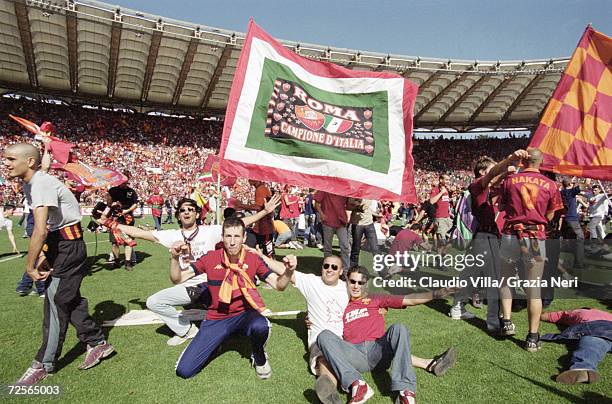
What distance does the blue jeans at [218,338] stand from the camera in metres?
3.26

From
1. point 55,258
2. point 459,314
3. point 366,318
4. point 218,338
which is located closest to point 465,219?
point 459,314

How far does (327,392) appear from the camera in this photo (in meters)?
2.67

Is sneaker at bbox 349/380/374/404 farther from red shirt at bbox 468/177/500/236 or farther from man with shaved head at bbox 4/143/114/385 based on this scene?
red shirt at bbox 468/177/500/236

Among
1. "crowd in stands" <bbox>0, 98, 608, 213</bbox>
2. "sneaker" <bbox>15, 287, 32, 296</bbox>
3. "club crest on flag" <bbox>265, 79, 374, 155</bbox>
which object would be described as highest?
"crowd in stands" <bbox>0, 98, 608, 213</bbox>

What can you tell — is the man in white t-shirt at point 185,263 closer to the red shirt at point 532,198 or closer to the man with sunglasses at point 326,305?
the man with sunglasses at point 326,305

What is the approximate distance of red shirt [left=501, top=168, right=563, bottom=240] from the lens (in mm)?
3889

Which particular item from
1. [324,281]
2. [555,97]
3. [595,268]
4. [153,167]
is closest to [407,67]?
[153,167]

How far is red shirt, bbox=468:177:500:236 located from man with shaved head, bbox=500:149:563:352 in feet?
0.89

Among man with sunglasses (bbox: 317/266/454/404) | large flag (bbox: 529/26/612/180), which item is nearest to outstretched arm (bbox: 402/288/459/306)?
man with sunglasses (bbox: 317/266/454/404)

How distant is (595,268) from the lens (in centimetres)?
829

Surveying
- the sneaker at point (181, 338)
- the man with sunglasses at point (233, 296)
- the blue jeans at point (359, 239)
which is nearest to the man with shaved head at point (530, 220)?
the man with sunglasses at point (233, 296)

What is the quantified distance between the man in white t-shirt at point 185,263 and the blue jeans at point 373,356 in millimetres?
1527

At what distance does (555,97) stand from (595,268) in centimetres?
557

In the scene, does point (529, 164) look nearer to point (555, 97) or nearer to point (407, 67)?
point (555, 97)
